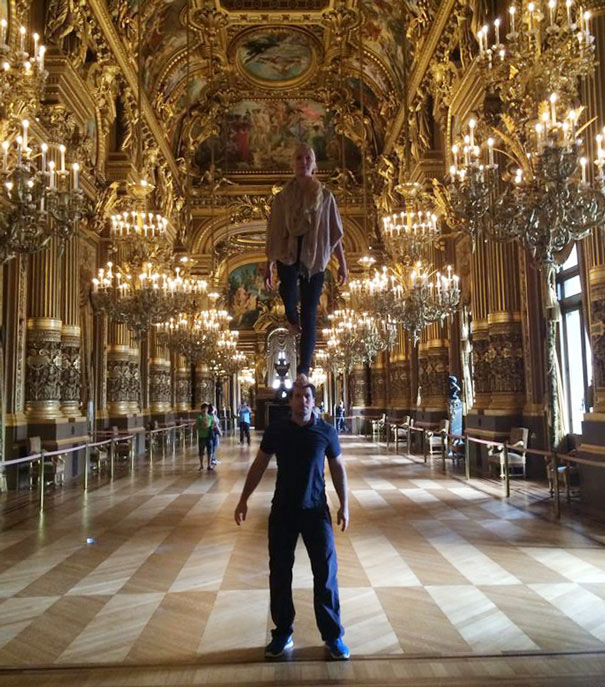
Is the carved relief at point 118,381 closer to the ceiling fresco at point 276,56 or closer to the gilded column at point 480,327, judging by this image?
the gilded column at point 480,327

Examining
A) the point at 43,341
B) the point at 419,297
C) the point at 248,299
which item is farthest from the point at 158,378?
the point at 248,299

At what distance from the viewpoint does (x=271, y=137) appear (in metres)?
29.1

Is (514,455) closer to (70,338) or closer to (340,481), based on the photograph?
(340,481)

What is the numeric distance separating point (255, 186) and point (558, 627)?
27684mm

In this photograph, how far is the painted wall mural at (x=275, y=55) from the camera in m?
23.1

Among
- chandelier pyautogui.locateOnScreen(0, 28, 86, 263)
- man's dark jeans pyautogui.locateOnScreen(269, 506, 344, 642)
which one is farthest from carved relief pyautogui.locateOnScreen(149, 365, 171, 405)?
man's dark jeans pyautogui.locateOnScreen(269, 506, 344, 642)

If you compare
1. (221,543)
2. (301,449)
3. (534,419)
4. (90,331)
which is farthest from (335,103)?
(301,449)

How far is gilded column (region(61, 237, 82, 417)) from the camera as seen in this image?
13.9 meters

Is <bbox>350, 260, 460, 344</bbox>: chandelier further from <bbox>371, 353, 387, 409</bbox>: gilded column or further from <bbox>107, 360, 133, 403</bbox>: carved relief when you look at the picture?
<bbox>371, 353, 387, 409</bbox>: gilded column

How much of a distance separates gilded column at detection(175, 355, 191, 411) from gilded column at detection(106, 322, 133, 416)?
10.8m

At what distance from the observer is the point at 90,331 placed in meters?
18.7

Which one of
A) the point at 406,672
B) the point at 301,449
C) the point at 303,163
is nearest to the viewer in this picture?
the point at 406,672

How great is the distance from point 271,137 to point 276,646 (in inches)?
1079

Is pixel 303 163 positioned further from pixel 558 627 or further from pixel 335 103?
pixel 335 103
